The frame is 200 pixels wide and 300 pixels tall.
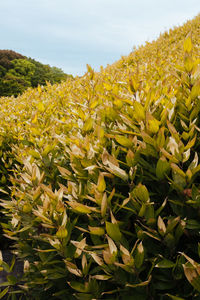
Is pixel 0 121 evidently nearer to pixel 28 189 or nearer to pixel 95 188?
pixel 28 189

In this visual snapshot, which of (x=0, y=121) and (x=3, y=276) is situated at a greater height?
(x=0, y=121)

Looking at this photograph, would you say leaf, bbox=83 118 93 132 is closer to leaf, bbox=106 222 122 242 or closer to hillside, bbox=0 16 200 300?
hillside, bbox=0 16 200 300

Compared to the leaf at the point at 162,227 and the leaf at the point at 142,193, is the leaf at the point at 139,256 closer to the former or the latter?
the leaf at the point at 162,227

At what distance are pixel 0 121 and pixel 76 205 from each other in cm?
384

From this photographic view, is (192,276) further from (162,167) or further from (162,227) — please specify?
(162,167)

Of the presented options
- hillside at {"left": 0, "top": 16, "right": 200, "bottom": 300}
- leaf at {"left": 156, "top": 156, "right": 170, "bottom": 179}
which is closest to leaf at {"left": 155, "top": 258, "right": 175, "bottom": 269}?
hillside at {"left": 0, "top": 16, "right": 200, "bottom": 300}

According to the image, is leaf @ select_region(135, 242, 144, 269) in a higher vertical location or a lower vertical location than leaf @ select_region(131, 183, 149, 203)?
lower

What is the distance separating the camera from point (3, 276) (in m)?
3.47

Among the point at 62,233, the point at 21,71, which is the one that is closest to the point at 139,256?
the point at 62,233

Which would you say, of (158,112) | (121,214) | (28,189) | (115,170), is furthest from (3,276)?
(158,112)

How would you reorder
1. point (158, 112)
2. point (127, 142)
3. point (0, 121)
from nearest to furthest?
point (127, 142) < point (158, 112) < point (0, 121)

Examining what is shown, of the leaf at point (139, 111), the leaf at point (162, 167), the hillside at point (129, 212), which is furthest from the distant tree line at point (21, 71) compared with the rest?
the leaf at point (162, 167)

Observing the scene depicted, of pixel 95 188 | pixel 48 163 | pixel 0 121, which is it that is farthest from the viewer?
pixel 0 121

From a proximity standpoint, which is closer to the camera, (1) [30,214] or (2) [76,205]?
(2) [76,205]
